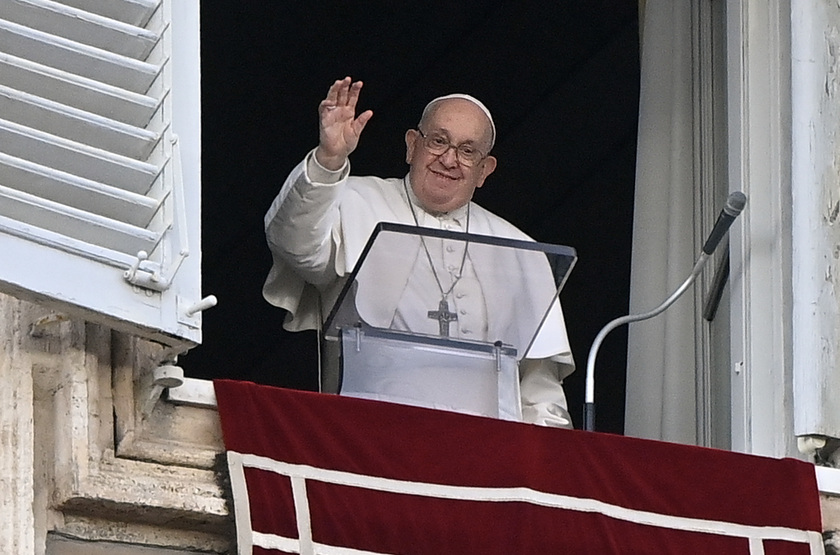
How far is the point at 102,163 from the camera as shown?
4.12 meters

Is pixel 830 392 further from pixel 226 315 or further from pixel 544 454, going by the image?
pixel 226 315

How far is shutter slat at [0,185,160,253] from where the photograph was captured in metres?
4.01

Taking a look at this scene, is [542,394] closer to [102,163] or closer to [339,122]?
[339,122]

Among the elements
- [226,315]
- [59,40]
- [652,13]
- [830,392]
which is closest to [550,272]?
[830,392]

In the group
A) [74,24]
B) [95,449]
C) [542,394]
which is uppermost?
[74,24]

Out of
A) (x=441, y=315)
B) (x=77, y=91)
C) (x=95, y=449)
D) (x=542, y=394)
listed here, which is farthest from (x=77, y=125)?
(x=542, y=394)

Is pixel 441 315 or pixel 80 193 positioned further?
pixel 441 315

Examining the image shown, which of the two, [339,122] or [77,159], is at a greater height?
[339,122]

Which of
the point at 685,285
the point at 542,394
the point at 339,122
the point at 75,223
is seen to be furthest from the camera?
the point at 542,394

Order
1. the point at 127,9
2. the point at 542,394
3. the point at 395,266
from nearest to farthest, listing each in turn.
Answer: the point at 127,9 < the point at 395,266 < the point at 542,394

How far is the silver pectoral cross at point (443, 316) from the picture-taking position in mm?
4641

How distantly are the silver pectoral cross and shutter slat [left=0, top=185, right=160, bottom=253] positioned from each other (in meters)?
0.75

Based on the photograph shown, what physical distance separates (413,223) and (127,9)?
1.16 metres

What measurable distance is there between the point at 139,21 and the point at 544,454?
106cm
